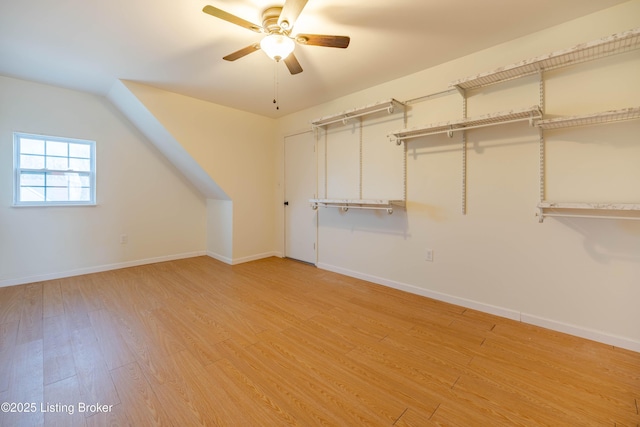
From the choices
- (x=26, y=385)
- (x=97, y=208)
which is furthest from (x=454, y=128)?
(x=97, y=208)

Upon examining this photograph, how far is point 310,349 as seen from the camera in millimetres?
1969

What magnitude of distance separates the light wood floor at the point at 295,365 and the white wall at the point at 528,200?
0.27 metres

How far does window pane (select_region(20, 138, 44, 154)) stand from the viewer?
3.33 meters

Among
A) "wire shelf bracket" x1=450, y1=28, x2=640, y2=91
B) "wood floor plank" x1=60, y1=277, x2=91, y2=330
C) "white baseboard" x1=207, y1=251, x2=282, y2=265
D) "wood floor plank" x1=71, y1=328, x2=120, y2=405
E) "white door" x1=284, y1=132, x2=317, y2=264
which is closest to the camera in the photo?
"wood floor plank" x1=71, y1=328, x2=120, y2=405

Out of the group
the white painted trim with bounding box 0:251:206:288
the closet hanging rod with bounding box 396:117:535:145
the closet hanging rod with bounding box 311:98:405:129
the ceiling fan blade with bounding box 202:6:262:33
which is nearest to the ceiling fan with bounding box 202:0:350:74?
the ceiling fan blade with bounding box 202:6:262:33

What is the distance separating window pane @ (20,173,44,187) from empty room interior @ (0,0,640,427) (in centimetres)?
2

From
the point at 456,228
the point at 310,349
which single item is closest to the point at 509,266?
the point at 456,228

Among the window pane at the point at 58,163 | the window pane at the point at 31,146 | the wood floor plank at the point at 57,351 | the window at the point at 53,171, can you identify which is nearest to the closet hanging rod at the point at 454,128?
the wood floor plank at the point at 57,351

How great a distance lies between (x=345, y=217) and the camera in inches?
148

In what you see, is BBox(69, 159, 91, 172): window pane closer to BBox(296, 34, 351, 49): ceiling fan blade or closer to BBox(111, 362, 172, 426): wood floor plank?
BBox(111, 362, 172, 426): wood floor plank

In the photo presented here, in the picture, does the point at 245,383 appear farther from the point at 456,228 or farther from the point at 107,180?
the point at 107,180

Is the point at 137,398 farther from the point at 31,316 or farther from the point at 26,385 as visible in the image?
the point at 31,316

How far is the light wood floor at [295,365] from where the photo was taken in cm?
139

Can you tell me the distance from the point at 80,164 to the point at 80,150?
20 centimetres
